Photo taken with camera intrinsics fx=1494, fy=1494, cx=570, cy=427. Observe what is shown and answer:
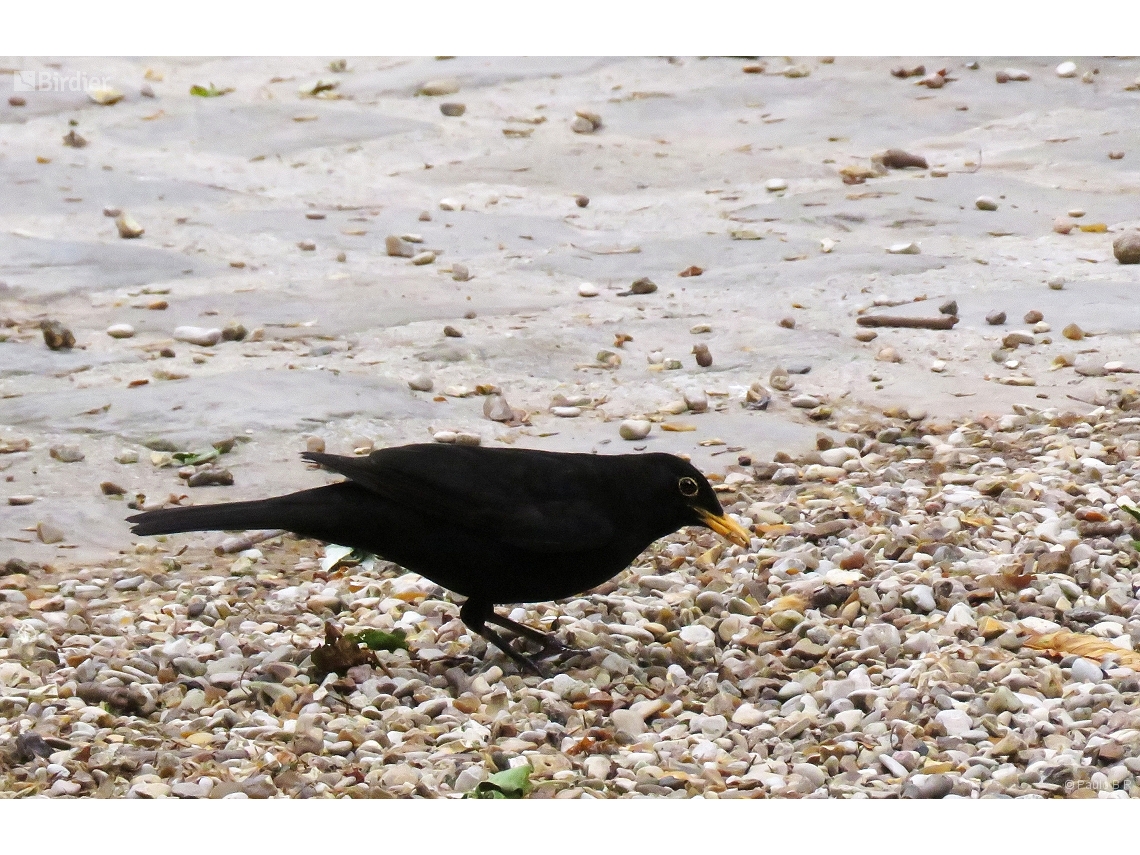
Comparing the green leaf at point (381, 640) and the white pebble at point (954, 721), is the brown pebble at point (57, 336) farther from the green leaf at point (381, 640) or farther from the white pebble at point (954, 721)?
the white pebble at point (954, 721)

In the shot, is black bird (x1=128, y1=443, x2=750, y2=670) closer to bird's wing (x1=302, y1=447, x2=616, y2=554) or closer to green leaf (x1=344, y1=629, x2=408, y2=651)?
bird's wing (x1=302, y1=447, x2=616, y2=554)

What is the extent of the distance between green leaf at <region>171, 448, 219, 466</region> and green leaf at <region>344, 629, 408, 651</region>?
5.24ft

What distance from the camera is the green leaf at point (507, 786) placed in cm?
323

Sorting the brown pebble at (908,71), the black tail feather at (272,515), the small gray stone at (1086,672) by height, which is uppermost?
the brown pebble at (908,71)

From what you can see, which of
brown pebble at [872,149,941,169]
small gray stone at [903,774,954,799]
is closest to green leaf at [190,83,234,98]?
brown pebble at [872,149,941,169]

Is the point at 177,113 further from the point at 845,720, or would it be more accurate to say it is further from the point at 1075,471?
the point at 845,720

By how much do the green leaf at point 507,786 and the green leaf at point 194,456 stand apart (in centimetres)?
247

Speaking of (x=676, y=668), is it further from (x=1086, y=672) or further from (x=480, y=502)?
(x=1086, y=672)

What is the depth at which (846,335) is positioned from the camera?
6453mm

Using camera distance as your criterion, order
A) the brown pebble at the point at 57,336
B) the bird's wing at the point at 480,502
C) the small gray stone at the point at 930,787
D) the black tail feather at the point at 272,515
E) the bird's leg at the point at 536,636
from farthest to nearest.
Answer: the brown pebble at the point at 57,336 < the bird's leg at the point at 536,636 < the bird's wing at the point at 480,502 < the black tail feather at the point at 272,515 < the small gray stone at the point at 930,787

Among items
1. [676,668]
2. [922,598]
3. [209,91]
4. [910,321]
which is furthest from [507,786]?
[209,91]

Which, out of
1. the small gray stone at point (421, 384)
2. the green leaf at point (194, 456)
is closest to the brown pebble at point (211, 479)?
the green leaf at point (194, 456)

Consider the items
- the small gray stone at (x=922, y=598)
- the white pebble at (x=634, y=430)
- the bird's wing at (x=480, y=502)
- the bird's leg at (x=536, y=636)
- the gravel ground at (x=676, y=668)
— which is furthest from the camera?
the white pebble at (x=634, y=430)

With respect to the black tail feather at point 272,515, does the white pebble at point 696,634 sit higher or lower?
lower
